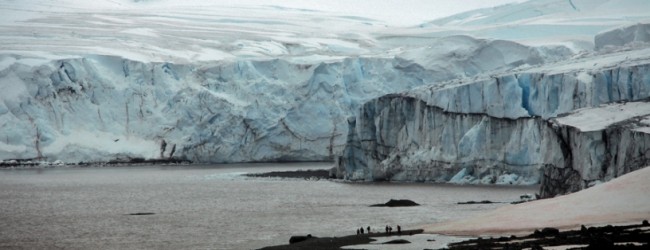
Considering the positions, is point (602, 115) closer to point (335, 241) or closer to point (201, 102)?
point (335, 241)

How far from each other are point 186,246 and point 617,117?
1202cm

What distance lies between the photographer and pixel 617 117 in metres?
27.5

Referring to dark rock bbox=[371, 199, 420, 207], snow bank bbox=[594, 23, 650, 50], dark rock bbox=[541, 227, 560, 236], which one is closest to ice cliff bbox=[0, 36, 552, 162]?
snow bank bbox=[594, 23, 650, 50]

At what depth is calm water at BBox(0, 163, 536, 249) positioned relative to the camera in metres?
23.0

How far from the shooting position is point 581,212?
18266mm

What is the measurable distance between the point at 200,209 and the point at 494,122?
12.0m

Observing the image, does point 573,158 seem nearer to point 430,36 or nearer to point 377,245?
point 377,245

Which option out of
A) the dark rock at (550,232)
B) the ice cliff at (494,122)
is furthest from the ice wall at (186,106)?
the dark rock at (550,232)

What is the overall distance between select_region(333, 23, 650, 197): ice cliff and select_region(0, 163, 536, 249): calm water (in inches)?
65.0

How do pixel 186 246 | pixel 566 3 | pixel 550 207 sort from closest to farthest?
pixel 550 207
pixel 186 246
pixel 566 3

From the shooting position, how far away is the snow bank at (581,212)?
17531 mm

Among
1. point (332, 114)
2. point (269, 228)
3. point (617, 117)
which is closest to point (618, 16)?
point (332, 114)

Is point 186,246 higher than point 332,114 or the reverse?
the reverse

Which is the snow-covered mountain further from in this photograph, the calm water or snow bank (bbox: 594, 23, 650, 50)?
the calm water
